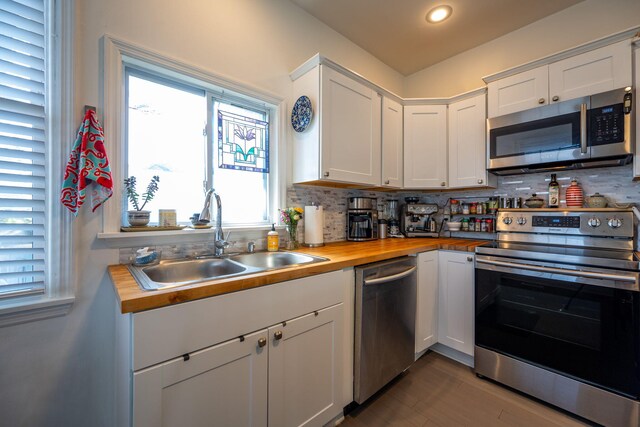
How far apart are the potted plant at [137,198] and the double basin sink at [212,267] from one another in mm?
235

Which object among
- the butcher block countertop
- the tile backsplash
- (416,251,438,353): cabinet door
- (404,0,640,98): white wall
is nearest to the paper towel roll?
the tile backsplash

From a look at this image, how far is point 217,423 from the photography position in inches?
38.6

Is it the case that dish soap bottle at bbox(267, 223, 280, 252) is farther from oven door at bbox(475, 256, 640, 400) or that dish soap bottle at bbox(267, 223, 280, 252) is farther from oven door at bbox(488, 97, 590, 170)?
oven door at bbox(488, 97, 590, 170)

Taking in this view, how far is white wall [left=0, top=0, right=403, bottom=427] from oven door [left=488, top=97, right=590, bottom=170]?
218 centimetres

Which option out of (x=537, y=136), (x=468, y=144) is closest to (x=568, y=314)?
(x=537, y=136)

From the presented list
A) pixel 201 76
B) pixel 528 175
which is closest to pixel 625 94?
pixel 528 175

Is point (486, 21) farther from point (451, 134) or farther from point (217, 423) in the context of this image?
point (217, 423)

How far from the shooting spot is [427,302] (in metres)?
2.06

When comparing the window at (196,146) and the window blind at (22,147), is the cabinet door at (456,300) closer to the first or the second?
the window at (196,146)

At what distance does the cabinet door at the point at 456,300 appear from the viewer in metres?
1.99

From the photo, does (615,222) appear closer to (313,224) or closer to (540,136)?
(540,136)

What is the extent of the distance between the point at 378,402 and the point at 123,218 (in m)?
1.90

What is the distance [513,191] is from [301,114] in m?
2.04

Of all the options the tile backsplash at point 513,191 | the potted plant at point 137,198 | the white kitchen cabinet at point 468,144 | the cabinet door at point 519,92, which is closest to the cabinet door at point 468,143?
the white kitchen cabinet at point 468,144
